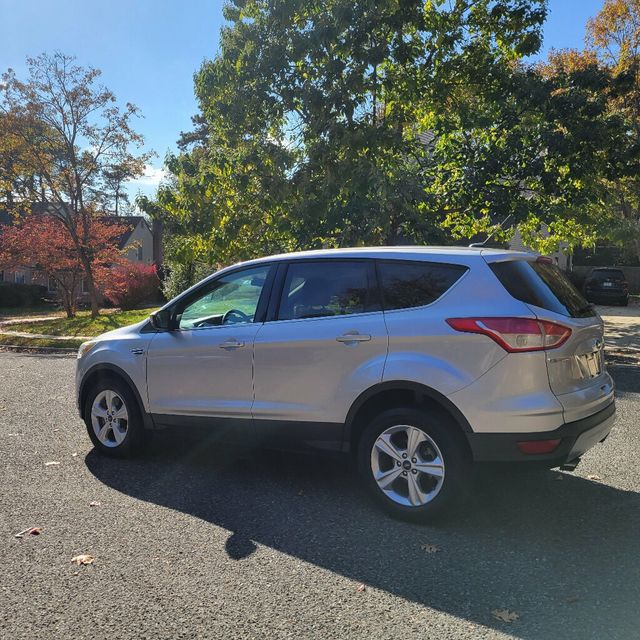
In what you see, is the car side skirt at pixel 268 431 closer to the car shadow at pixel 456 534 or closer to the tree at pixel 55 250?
the car shadow at pixel 456 534

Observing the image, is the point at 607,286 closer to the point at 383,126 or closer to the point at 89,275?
the point at 383,126

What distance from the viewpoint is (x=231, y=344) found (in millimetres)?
4777

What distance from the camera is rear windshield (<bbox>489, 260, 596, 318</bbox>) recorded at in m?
3.93

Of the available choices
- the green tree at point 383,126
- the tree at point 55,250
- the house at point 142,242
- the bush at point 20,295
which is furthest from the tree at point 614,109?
the house at point 142,242

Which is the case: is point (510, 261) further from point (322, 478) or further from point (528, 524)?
point (322, 478)

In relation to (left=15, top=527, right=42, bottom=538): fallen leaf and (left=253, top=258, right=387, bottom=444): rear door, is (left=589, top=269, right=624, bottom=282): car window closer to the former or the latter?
(left=253, top=258, right=387, bottom=444): rear door

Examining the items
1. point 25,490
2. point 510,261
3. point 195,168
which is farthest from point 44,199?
point 510,261

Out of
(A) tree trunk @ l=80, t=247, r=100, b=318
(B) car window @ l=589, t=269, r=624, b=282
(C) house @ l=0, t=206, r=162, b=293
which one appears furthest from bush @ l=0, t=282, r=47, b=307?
(B) car window @ l=589, t=269, r=624, b=282

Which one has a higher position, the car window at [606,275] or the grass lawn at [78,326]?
the car window at [606,275]

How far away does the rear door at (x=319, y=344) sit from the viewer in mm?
4230

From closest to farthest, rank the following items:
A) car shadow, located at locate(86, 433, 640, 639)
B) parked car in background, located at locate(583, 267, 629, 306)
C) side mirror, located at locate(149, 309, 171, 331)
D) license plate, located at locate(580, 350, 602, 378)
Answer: car shadow, located at locate(86, 433, 640, 639) < license plate, located at locate(580, 350, 602, 378) < side mirror, located at locate(149, 309, 171, 331) < parked car in background, located at locate(583, 267, 629, 306)

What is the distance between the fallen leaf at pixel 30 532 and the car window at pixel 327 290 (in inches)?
85.4

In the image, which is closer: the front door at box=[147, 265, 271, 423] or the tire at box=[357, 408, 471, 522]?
the tire at box=[357, 408, 471, 522]

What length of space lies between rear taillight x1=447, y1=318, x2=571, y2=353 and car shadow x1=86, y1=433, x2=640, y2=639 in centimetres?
92
